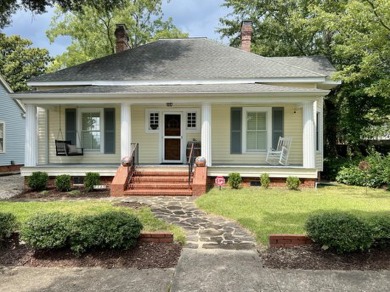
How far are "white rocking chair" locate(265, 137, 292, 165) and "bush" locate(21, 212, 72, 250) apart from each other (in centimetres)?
847

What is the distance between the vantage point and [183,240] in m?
4.88

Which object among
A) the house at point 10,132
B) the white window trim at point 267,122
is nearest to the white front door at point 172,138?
the white window trim at point 267,122

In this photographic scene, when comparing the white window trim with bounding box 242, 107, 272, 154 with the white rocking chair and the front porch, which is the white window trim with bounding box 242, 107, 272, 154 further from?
the front porch

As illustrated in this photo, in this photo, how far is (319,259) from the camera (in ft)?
13.6

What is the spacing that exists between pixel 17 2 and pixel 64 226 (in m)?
9.59

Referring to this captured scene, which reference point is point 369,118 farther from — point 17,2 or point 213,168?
point 17,2

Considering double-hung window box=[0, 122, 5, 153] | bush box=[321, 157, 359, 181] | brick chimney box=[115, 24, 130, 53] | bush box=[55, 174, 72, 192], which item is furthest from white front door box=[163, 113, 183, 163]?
double-hung window box=[0, 122, 5, 153]

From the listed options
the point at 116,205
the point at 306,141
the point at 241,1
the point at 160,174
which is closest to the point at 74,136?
the point at 160,174

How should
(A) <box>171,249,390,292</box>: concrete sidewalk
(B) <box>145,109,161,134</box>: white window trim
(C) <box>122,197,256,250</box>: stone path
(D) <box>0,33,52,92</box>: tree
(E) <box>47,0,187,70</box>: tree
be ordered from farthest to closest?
(D) <box>0,33,52,92</box>: tree < (E) <box>47,0,187,70</box>: tree < (B) <box>145,109,161,134</box>: white window trim < (C) <box>122,197,256,250</box>: stone path < (A) <box>171,249,390,292</box>: concrete sidewalk

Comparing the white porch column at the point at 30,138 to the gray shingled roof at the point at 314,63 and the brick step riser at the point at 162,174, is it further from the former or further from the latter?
the gray shingled roof at the point at 314,63

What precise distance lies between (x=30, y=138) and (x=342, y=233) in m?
10.3

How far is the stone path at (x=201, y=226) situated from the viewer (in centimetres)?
484

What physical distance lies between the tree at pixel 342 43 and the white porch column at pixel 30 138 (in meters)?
10.7

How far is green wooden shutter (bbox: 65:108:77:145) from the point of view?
497 inches
